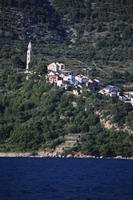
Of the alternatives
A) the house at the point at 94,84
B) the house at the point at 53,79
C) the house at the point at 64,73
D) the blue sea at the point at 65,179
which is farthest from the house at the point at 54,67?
the blue sea at the point at 65,179

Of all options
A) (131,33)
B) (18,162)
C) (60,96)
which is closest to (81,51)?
(131,33)

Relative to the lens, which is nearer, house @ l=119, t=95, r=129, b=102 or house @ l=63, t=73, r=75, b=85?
house @ l=119, t=95, r=129, b=102

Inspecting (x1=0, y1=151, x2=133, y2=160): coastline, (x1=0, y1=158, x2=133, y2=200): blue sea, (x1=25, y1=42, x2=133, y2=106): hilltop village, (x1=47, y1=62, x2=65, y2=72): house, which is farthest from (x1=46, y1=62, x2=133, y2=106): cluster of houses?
(x1=0, y1=158, x2=133, y2=200): blue sea

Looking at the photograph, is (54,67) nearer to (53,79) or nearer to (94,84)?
(53,79)

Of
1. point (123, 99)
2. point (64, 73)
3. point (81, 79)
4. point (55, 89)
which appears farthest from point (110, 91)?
point (64, 73)

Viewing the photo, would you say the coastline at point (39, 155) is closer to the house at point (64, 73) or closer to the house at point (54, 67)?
the house at point (64, 73)

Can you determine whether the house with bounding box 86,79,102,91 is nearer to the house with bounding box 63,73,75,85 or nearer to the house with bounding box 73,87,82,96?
the house with bounding box 63,73,75,85

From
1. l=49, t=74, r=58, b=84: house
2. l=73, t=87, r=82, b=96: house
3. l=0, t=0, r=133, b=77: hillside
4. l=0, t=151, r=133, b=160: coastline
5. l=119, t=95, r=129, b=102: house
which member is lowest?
l=0, t=0, r=133, b=77: hillside
